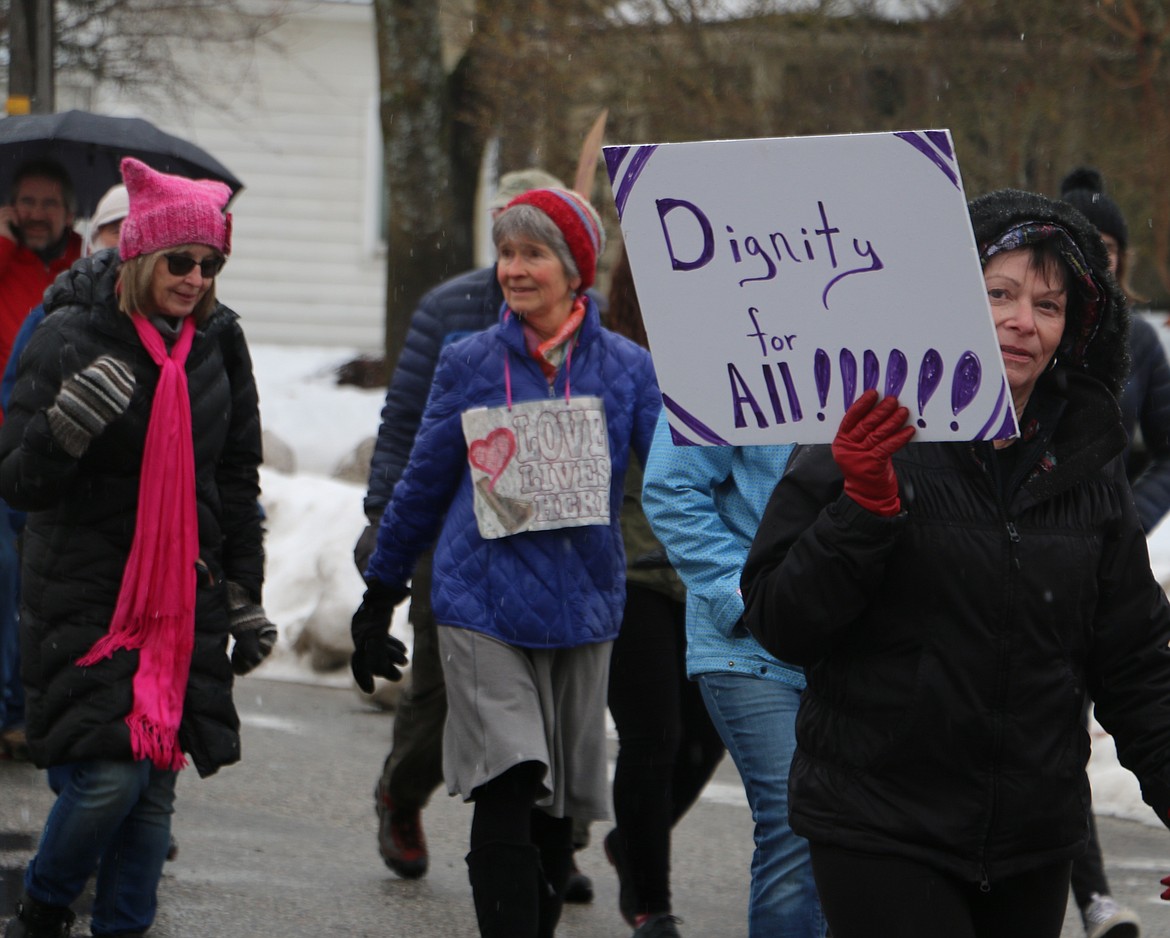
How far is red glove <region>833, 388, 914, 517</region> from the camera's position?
9.59 feet

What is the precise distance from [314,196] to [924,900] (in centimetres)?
2396

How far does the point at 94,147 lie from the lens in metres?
8.05

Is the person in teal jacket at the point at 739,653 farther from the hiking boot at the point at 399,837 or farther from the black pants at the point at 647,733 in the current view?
the hiking boot at the point at 399,837

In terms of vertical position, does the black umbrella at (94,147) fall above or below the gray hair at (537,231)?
above

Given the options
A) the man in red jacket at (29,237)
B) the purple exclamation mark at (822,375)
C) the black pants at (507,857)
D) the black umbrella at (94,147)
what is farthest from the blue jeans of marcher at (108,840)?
the black umbrella at (94,147)

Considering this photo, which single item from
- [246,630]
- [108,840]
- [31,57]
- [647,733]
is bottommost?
[108,840]

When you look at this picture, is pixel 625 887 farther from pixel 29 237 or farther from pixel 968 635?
pixel 29 237

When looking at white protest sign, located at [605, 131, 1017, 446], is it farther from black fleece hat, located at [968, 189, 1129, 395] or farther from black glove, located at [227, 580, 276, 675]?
black glove, located at [227, 580, 276, 675]

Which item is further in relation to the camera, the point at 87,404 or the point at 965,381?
the point at 87,404

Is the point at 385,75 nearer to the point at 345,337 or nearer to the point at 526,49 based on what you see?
the point at 526,49

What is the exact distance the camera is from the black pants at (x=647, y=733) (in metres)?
5.22

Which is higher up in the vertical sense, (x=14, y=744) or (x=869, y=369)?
(x=869, y=369)

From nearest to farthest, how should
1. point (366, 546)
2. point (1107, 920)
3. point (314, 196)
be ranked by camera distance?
point (1107, 920)
point (366, 546)
point (314, 196)

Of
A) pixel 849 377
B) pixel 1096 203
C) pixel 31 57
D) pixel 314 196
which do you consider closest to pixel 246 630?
pixel 849 377
